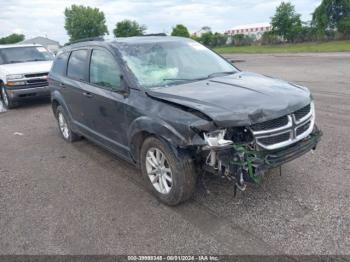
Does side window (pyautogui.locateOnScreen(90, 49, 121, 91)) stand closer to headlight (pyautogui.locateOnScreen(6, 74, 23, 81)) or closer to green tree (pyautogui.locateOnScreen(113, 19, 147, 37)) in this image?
headlight (pyautogui.locateOnScreen(6, 74, 23, 81))

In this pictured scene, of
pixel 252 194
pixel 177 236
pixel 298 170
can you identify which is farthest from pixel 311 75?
pixel 177 236

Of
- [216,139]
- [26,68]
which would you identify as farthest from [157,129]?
[26,68]

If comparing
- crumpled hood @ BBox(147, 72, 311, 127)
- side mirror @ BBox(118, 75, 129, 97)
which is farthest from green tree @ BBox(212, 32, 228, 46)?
side mirror @ BBox(118, 75, 129, 97)

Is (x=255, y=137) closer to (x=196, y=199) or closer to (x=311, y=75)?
(x=196, y=199)

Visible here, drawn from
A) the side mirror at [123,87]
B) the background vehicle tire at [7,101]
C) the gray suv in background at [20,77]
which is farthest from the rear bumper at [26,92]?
the side mirror at [123,87]

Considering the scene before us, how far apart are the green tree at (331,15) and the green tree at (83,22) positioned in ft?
180

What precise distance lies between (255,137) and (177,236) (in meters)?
1.22

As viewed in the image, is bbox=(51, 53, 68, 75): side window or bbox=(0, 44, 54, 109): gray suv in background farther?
bbox=(0, 44, 54, 109): gray suv in background

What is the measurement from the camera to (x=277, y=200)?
3.72m

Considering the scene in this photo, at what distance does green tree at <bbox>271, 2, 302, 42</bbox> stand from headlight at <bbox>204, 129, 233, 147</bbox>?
5385cm

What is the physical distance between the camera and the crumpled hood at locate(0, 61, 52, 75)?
9898mm

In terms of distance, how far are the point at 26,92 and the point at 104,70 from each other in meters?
6.38

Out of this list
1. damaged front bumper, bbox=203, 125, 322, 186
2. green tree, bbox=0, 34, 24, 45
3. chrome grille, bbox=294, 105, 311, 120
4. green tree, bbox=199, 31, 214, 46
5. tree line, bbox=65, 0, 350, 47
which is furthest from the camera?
green tree, bbox=0, 34, 24, 45

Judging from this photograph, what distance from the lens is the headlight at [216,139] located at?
3.12m
